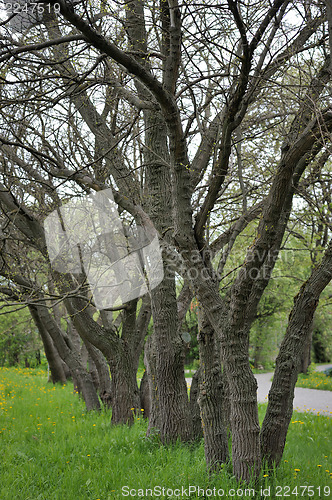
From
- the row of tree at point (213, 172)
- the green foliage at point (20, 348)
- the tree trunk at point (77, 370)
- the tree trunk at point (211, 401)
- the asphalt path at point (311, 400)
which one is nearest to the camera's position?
the row of tree at point (213, 172)

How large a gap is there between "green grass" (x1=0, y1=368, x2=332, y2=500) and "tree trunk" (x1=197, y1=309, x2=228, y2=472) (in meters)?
0.21

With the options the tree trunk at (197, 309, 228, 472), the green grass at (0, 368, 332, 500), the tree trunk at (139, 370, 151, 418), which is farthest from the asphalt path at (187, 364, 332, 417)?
the tree trunk at (197, 309, 228, 472)

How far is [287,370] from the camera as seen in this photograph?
357 centimetres

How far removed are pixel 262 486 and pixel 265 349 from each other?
2232 cm

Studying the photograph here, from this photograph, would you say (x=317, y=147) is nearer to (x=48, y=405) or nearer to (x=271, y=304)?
(x=48, y=405)

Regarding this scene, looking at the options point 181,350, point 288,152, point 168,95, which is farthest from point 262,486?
point 168,95

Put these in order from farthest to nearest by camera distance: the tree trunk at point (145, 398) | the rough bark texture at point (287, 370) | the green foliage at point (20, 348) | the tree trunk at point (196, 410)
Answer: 1. the green foliage at point (20, 348)
2. the tree trunk at point (145, 398)
3. the tree trunk at point (196, 410)
4. the rough bark texture at point (287, 370)

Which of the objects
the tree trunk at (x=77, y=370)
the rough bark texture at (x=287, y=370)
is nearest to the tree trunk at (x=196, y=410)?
the rough bark texture at (x=287, y=370)

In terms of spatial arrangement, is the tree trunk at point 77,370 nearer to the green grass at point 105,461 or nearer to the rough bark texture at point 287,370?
the green grass at point 105,461

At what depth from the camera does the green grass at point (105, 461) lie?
11.9 ft

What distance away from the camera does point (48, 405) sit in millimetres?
8180

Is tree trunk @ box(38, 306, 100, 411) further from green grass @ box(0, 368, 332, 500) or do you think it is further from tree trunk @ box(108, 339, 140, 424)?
tree trunk @ box(108, 339, 140, 424)

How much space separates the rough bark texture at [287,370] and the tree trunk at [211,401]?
423mm

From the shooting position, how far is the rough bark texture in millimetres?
3566
